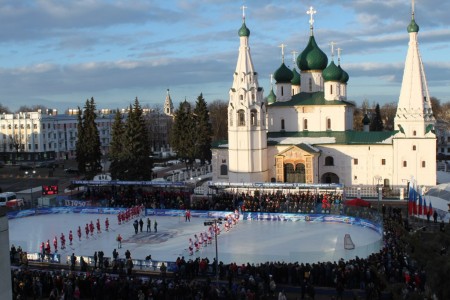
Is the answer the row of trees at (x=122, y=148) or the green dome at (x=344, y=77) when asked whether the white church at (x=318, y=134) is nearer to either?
the green dome at (x=344, y=77)

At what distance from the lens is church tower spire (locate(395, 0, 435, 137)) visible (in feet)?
125

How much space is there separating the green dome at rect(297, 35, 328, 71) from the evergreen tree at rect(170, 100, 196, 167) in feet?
45.5

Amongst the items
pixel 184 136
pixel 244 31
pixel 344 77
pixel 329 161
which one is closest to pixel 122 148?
pixel 184 136

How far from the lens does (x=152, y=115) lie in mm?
97938

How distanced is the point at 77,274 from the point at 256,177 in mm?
22942

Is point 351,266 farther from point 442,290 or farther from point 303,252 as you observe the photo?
point 442,290

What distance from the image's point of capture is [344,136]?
41.8 meters

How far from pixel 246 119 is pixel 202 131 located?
630 inches

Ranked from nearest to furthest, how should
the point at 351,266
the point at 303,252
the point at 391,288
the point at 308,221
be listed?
1. the point at 391,288
2. the point at 351,266
3. the point at 303,252
4. the point at 308,221

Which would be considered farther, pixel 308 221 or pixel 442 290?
pixel 308 221

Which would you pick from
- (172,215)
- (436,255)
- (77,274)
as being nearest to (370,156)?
(172,215)

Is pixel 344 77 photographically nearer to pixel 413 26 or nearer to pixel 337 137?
pixel 337 137

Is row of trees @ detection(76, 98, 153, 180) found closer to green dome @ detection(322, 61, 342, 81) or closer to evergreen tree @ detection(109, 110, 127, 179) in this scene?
evergreen tree @ detection(109, 110, 127, 179)

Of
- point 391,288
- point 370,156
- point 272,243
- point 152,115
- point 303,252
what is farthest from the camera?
point 152,115
